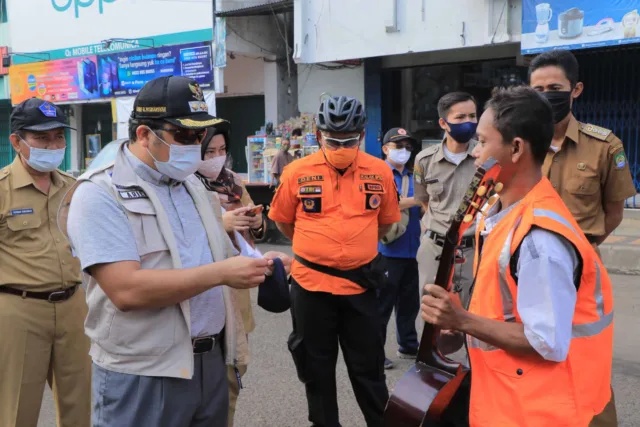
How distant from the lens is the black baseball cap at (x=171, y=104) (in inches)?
85.4

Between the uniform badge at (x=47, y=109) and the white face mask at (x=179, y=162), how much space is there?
1.71 metres

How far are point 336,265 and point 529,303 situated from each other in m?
1.89

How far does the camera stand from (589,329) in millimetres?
1918

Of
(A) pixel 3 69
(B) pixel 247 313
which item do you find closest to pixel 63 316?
(B) pixel 247 313

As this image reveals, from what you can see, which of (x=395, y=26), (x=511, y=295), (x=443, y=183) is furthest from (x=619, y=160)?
(x=395, y=26)

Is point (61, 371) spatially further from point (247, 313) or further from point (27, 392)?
point (247, 313)

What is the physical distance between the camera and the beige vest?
212 centimetres

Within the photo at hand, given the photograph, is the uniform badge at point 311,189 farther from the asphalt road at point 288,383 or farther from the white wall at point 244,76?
the white wall at point 244,76

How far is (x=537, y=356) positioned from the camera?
1862 mm

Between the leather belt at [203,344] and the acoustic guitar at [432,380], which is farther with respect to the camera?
the leather belt at [203,344]

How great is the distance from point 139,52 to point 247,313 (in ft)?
44.7

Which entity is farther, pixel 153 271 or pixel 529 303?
pixel 153 271

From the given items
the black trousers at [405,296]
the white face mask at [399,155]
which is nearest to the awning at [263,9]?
the white face mask at [399,155]

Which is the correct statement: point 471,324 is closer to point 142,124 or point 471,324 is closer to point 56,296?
point 142,124
